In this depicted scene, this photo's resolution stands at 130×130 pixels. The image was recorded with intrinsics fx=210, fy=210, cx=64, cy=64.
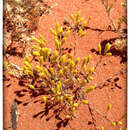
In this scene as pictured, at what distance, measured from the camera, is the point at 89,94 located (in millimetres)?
1914

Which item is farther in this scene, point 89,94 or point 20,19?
point 20,19

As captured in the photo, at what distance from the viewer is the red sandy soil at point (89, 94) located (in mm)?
1802

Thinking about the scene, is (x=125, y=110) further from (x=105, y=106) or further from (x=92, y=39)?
(x=92, y=39)

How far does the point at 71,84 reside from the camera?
1.94m

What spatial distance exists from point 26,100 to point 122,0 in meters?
1.58

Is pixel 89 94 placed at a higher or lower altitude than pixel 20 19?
lower

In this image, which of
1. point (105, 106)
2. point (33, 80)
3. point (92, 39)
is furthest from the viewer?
point (92, 39)

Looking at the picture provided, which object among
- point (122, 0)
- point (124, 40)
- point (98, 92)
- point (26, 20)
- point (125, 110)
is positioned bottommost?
point (125, 110)

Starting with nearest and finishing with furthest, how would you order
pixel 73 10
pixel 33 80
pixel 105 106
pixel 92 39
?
pixel 105 106 → pixel 33 80 → pixel 92 39 → pixel 73 10

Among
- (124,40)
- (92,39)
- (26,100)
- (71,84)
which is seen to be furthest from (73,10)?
(26,100)

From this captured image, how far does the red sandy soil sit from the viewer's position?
180 centimetres

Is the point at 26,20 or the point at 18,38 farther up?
the point at 26,20

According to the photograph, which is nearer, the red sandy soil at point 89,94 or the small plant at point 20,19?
the red sandy soil at point 89,94

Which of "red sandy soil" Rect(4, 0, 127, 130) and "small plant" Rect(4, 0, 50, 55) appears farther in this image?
"small plant" Rect(4, 0, 50, 55)
